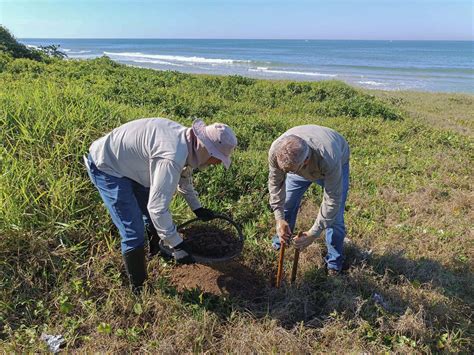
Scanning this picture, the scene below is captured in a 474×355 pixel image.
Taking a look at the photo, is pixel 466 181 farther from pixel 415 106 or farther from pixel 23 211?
pixel 415 106

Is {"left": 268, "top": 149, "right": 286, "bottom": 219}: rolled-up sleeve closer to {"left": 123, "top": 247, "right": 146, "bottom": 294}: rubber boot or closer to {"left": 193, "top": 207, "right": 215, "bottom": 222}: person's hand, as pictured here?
{"left": 193, "top": 207, "right": 215, "bottom": 222}: person's hand

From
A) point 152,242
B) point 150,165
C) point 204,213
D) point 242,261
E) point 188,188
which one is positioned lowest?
point 242,261

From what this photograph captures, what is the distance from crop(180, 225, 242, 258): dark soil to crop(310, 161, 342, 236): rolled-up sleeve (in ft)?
2.43

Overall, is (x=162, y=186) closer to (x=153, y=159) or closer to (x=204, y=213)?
(x=153, y=159)

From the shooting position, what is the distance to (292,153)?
2.25 meters

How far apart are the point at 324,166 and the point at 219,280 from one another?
115 cm

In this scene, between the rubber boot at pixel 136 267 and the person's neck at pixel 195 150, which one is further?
the rubber boot at pixel 136 267

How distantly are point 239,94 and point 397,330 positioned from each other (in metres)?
8.51

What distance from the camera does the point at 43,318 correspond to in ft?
8.43

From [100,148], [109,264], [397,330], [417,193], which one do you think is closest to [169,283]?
[109,264]

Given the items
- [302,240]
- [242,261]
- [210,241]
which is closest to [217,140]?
[302,240]

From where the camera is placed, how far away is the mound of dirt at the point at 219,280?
9.25 ft

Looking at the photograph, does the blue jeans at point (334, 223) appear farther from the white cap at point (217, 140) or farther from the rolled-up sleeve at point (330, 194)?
the white cap at point (217, 140)

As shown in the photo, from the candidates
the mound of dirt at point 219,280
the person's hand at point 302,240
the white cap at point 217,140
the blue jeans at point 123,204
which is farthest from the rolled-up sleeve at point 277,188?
the blue jeans at point 123,204
